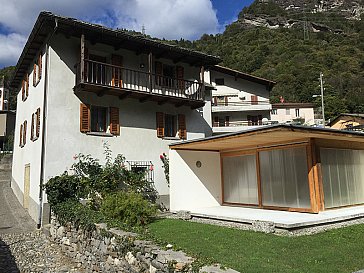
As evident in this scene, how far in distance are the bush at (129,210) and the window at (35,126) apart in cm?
579

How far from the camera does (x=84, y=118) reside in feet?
45.5

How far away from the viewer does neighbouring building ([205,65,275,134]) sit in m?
32.5

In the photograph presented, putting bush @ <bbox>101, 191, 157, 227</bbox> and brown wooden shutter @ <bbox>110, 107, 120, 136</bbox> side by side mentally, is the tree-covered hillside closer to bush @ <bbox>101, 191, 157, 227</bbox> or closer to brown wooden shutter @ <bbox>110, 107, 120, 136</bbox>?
brown wooden shutter @ <bbox>110, 107, 120, 136</bbox>

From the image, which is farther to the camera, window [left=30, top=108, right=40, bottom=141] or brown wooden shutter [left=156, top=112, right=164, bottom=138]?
brown wooden shutter [left=156, top=112, right=164, bottom=138]

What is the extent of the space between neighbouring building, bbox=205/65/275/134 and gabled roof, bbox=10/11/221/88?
47.1 ft

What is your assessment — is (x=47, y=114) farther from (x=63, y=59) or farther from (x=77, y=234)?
(x=77, y=234)

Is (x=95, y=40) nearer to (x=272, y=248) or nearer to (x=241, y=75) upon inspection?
(x=272, y=248)

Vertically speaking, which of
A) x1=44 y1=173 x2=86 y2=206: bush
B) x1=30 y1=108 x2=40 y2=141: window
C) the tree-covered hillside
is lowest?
x1=44 y1=173 x2=86 y2=206: bush

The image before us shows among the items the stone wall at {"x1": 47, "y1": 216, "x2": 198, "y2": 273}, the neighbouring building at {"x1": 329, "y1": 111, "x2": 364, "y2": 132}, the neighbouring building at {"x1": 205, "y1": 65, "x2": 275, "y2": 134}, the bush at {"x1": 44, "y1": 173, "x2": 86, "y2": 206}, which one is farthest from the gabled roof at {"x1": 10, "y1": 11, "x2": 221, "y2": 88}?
the neighbouring building at {"x1": 329, "y1": 111, "x2": 364, "y2": 132}

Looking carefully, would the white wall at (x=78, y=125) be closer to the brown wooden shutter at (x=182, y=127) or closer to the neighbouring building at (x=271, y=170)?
the brown wooden shutter at (x=182, y=127)

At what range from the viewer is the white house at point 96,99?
13.2m

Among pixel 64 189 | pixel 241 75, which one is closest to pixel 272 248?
pixel 64 189

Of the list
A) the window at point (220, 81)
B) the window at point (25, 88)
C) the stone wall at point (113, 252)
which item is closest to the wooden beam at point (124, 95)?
the stone wall at point (113, 252)

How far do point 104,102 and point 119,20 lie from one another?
292 inches
